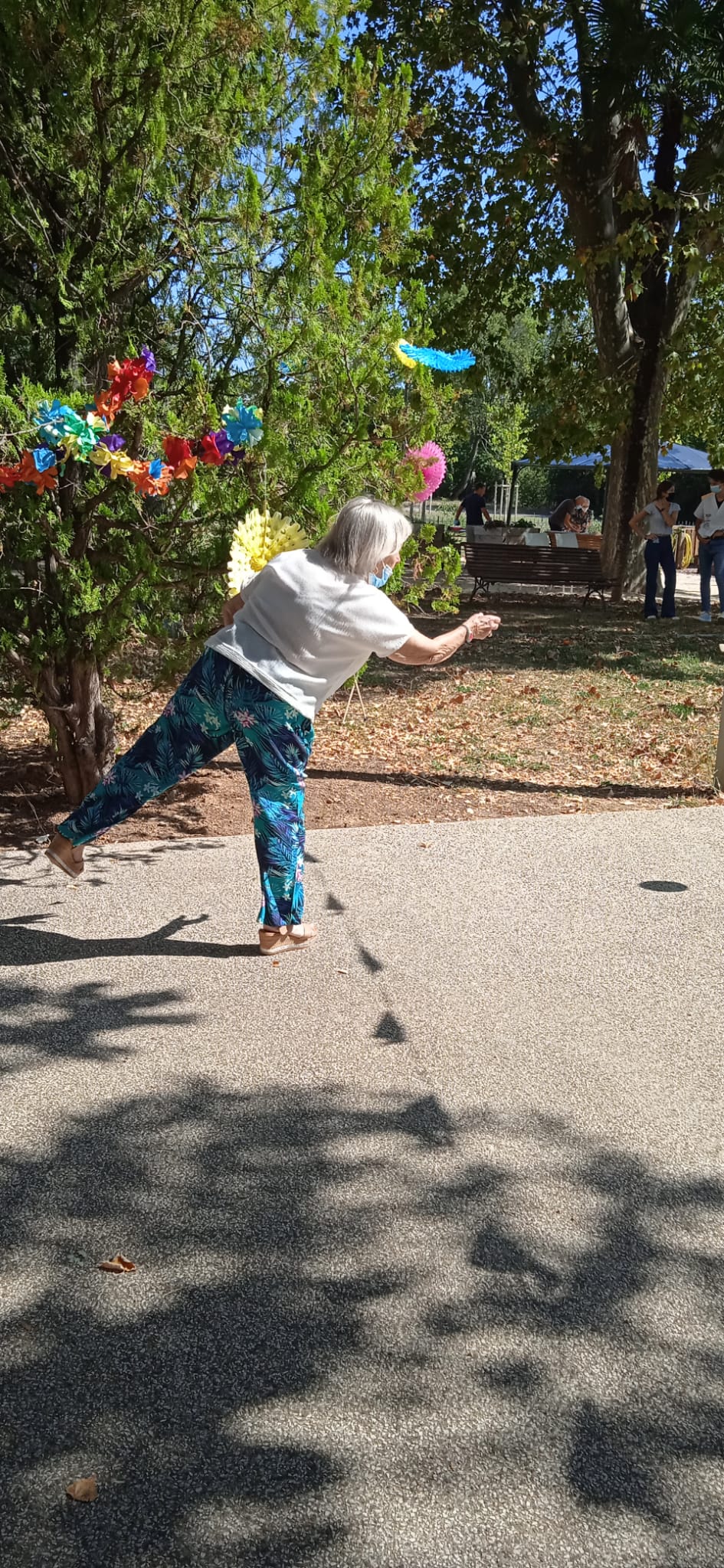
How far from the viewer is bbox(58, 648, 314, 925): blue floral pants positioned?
4410mm

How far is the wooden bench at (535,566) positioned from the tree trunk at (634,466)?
72 cm

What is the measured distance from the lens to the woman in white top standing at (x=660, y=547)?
16203 millimetres

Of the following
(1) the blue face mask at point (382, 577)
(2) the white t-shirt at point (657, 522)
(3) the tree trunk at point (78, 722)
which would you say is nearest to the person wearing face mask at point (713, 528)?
(2) the white t-shirt at point (657, 522)

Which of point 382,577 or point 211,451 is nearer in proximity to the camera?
point 382,577

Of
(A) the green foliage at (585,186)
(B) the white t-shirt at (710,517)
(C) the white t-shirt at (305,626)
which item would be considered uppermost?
(A) the green foliage at (585,186)

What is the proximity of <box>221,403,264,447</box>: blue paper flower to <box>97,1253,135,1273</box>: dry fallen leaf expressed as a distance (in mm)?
3517

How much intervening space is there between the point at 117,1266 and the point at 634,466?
17.6 metres

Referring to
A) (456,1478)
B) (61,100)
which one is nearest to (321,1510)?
(456,1478)

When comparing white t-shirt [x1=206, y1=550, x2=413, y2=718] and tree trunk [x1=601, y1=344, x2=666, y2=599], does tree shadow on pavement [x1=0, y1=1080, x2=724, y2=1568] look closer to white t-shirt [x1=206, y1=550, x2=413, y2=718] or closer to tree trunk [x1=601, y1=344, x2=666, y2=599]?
white t-shirt [x1=206, y1=550, x2=413, y2=718]

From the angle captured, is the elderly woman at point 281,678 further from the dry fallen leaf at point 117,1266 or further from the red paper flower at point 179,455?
the dry fallen leaf at point 117,1266

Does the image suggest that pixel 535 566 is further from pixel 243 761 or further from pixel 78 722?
pixel 243 761

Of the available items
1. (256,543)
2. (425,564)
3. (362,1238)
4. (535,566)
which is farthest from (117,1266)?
(535,566)

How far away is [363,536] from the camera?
13.8 ft

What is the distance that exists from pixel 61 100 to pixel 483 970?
158 inches
